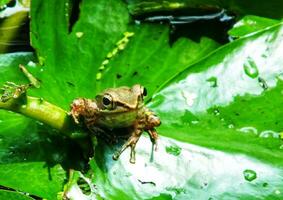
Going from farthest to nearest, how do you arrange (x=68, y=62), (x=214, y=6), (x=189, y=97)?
(x=214, y=6)
(x=68, y=62)
(x=189, y=97)

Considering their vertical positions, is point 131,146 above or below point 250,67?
below

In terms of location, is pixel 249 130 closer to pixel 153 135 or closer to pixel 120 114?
pixel 153 135

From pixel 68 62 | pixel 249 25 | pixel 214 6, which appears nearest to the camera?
pixel 68 62

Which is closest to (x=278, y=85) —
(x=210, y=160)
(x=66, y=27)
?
(x=210, y=160)

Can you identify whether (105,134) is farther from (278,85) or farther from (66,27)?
(278,85)

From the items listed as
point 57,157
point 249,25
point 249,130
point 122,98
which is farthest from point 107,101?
point 249,25

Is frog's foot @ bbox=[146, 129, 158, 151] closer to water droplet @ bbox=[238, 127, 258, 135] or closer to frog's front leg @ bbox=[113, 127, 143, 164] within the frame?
frog's front leg @ bbox=[113, 127, 143, 164]

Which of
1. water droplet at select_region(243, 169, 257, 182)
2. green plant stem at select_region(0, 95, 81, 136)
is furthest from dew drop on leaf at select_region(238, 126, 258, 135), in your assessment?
green plant stem at select_region(0, 95, 81, 136)
